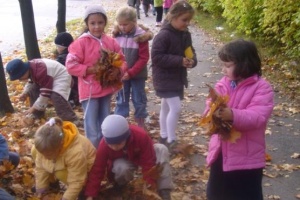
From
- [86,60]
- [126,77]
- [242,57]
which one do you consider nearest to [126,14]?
[126,77]

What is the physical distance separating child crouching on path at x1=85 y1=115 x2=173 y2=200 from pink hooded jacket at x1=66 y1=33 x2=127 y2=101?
105cm

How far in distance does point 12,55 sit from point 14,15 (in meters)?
7.82

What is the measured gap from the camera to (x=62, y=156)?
3.84 metres

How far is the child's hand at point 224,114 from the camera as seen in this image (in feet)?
10.0

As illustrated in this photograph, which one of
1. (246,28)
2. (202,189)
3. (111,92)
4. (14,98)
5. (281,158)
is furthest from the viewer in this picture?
(246,28)

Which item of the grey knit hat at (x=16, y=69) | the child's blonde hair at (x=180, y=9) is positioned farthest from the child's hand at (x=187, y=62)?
the grey knit hat at (x=16, y=69)

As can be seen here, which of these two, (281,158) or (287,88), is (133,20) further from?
(287,88)

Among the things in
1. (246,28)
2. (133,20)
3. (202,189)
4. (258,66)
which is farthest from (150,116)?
(246,28)

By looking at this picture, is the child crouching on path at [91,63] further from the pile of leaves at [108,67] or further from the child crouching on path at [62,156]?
the child crouching on path at [62,156]

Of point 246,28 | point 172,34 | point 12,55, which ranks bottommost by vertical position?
point 12,55

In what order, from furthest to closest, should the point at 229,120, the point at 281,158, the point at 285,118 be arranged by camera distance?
the point at 285,118 < the point at 281,158 < the point at 229,120

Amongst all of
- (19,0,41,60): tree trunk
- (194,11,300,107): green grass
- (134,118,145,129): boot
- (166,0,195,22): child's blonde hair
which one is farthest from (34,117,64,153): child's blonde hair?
(194,11,300,107): green grass

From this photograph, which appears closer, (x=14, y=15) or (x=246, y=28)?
(x=246, y=28)

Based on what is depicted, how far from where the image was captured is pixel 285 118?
664cm
